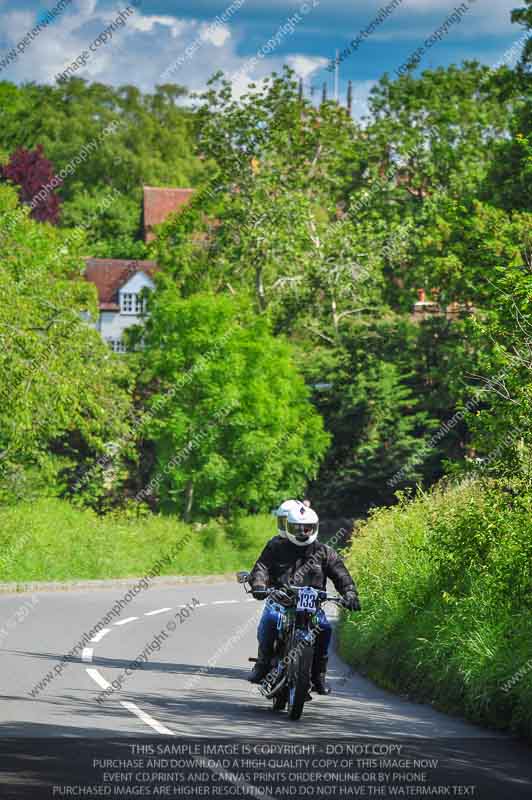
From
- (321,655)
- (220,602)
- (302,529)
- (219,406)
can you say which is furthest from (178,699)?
(219,406)

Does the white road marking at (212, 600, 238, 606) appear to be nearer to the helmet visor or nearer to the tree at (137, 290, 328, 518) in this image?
the tree at (137, 290, 328, 518)

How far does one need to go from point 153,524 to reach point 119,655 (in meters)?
25.5

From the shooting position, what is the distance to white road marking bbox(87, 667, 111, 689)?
15.3 meters

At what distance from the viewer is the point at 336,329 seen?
5819 centimetres

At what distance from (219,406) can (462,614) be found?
34.6 metres

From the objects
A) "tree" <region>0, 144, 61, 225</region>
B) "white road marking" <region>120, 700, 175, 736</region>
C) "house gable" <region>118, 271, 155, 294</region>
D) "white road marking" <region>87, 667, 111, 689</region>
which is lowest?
"white road marking" <region>87, 667, 111, 689</region>

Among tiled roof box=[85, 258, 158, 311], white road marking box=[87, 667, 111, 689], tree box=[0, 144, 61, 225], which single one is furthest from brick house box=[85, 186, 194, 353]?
white road marking box=[87, 667, 111, 689]

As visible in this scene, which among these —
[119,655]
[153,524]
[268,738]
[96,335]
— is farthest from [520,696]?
[153,524]

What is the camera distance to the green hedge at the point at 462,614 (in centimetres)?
1313

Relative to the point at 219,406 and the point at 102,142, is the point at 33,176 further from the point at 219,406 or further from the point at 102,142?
the point at 219,406

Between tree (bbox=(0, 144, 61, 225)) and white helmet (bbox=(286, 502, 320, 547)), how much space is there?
A: 69.6 metres

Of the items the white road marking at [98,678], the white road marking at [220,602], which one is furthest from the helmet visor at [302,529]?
the white road marking at [220,602]

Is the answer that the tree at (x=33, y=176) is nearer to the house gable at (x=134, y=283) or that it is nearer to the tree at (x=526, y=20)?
the house gable at (x=134, y=283)

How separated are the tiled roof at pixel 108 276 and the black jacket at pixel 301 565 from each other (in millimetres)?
73778
